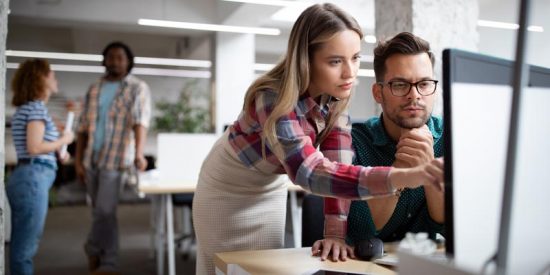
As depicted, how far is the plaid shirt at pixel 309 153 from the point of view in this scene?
94 centimetres

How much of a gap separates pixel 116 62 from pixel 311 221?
227 cm

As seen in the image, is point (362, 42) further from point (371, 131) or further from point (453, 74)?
point (453, 74)

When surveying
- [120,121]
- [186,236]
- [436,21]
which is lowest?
[186,236]

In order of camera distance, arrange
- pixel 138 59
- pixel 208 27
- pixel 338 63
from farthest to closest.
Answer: pixel 138 59 < pixel 208 27 < pixel 338 63

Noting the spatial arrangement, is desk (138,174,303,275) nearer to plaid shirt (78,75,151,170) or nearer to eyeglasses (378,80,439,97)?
plaid shirt (78,75,151,170)

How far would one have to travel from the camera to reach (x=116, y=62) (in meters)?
3.39

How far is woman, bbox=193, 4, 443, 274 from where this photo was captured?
0.96 metres

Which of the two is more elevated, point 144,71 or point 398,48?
point 144,71

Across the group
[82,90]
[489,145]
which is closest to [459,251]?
[489,145]

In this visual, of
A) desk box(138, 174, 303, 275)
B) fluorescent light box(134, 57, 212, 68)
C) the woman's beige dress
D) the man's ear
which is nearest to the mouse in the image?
the woman's beige dress

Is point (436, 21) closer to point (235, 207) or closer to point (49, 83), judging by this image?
point (235, 207)

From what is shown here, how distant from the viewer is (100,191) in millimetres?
3281

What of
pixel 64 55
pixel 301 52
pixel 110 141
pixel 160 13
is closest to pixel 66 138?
pixel 110 141

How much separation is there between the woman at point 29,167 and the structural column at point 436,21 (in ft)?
6.04
